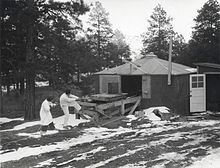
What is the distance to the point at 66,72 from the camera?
1576 cm

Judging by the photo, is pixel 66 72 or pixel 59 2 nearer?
pixel 59 2

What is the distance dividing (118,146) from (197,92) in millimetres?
8163

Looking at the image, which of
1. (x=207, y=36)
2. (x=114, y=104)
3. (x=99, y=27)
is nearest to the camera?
(x=114, y=104)

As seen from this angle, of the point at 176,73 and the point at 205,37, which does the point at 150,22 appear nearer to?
the point at 205,37

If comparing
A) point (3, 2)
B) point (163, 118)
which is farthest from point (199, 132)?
point (3, 2)

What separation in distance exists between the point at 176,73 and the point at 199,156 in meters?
7.77

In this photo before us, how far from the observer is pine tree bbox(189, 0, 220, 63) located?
28.7 meters

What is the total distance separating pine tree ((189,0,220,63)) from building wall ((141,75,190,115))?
15.1 meters

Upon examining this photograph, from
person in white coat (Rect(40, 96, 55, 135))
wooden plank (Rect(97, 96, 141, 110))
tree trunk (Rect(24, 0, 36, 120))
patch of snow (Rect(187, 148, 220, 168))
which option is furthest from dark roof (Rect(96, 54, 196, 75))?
patch of snow (Rect(187, 148, 220, 168))

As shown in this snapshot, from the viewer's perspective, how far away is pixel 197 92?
1525 centimetres

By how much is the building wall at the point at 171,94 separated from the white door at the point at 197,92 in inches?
14.7

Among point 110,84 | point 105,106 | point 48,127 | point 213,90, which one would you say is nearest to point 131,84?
point 110,84

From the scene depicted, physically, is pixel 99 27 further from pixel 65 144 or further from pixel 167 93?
pixel 65 144

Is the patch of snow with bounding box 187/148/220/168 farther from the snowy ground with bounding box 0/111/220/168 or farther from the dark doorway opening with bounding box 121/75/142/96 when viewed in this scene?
the dark doorway opening with bounding box 121/75/142/96
